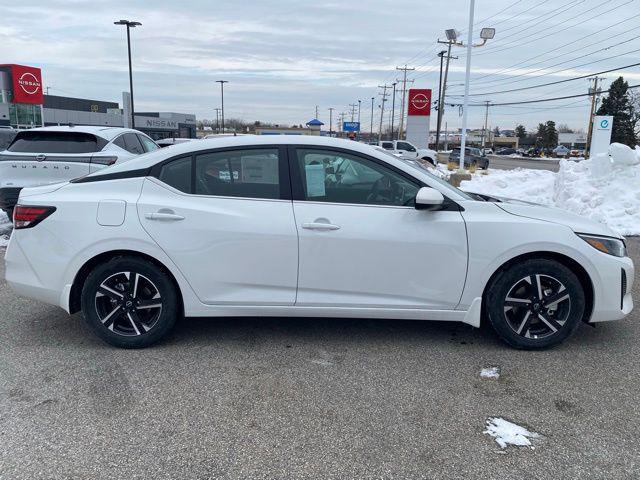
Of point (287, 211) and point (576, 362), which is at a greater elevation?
point (287, 211)

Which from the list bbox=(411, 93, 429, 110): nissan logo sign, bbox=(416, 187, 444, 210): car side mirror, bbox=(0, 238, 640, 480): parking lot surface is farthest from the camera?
bbox=(411, 93, 429, 110): nissan logo sign

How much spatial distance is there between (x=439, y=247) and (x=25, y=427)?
2863mm

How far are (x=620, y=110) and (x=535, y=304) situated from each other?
69.1 metres

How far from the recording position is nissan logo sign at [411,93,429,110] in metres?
34.1

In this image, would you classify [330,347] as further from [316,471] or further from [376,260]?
[316,471]

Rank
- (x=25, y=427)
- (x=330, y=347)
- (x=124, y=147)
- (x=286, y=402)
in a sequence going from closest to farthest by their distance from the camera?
(x=25, y=427)
(x=286, y=402)
(x=330, y=347)
(x=124, y=147)

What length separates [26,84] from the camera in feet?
131

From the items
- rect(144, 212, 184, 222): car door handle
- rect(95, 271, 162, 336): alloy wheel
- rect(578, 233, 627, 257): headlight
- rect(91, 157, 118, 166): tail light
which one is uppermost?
rect(91, 157, 118, 166): tail light

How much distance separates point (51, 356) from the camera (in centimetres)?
392

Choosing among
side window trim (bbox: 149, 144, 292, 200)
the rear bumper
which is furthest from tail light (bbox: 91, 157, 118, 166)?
side window trim (bbox: 149, 144, 292, 200)

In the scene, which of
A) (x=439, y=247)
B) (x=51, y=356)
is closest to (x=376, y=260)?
(x=439, y=247)

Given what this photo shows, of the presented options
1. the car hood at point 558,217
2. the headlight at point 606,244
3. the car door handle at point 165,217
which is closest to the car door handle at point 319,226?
the car door handle at point 165,217

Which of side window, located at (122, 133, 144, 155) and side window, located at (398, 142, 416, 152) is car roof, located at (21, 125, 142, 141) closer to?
side window, located at (122, 133, 144, 155)

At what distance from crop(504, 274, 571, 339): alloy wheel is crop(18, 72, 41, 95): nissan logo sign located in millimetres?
44165
